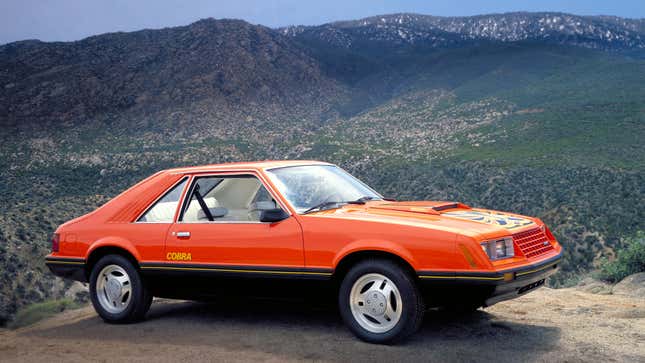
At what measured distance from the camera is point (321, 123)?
56.0 metres

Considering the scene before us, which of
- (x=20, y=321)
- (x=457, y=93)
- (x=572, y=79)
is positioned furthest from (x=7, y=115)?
(x=20, y=321)

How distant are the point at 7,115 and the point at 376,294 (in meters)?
56.5

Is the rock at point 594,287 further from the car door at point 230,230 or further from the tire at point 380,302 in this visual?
the car door at point 230,230

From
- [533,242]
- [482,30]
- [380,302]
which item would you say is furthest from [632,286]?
[482,30]

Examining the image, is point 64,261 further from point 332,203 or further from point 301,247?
point 332,203

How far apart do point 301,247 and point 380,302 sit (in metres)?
0.81

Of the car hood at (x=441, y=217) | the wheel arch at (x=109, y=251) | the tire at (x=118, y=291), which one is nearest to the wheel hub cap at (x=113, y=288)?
the tire at (x=118, y=291)

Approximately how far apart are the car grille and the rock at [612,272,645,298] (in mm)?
3487

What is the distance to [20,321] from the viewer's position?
8672 millimetres

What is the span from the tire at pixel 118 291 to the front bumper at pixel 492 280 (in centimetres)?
294

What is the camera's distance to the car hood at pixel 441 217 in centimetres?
529

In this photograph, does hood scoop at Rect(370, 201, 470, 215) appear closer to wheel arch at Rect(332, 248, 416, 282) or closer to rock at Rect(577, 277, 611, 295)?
wheel arch at Rect(332, 248, 416, 282)

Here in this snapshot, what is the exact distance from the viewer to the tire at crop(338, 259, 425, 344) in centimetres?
524

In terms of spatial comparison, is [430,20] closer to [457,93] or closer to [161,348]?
[457,93]
